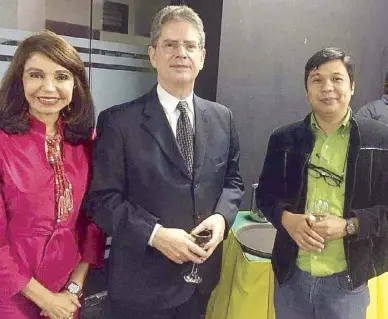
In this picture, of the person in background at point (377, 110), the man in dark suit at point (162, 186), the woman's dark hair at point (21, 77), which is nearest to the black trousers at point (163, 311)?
the man in dark suit at point (162, 186)

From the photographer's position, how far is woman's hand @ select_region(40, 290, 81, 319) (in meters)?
1.49

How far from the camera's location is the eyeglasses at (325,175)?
1.59 m

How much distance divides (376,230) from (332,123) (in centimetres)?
40

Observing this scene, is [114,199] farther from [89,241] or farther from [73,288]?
[73,288]

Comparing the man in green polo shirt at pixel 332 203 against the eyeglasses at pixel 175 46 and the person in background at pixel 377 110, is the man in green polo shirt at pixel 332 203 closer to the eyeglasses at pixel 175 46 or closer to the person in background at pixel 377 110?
the eyeglasses at pixel 175 46

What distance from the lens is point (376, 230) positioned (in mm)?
1546

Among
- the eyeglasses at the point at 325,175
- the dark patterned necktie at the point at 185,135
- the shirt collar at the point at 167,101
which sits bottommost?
the eyeglasses at the point at 325,175

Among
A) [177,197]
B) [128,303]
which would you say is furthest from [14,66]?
[128,303]

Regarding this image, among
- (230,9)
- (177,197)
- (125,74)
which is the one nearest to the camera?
(177,197)

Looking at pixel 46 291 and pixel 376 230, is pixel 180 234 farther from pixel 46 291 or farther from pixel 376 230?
pixel 376 230

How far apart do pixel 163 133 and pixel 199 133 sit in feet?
0.47

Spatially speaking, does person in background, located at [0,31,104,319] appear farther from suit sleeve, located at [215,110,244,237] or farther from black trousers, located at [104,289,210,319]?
suit sleeve, located at [215,110,244,237]

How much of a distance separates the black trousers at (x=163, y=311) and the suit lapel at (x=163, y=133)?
1.62ft

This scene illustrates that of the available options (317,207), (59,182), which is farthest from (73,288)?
(317,207)
